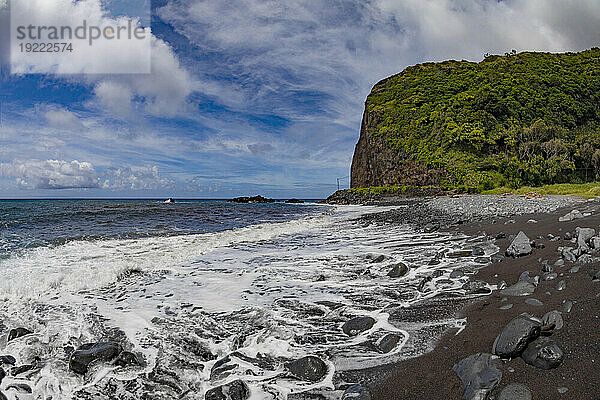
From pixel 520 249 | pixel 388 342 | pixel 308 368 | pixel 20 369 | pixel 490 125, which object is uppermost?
pixel 490 125

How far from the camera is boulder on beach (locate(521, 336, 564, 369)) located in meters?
2.73

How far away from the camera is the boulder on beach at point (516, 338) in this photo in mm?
2928

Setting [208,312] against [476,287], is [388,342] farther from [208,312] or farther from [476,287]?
[208,312]

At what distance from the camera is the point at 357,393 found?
300 centimetres

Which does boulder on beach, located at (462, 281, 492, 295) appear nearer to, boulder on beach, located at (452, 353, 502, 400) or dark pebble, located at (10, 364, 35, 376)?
boulder on beach, located at (452, 353, 502, 400)

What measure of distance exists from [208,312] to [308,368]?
2464mm

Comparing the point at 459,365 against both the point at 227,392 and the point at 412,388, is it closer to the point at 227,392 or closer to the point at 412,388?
the point at 412,388

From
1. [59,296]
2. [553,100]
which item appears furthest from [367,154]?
[59,296]

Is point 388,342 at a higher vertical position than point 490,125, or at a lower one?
lower

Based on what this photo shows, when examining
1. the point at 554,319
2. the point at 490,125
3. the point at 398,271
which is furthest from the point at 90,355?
the point at 490,125

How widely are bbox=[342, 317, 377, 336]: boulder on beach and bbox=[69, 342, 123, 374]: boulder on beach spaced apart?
2.81m

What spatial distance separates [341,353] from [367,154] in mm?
67166

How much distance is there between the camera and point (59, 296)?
21.5 ft

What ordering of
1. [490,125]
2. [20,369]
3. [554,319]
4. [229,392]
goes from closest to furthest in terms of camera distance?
[229,392] < [554,319] < [20,369] < [490,125]
